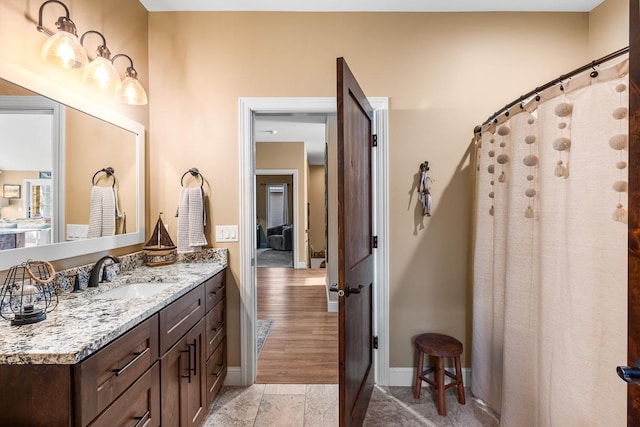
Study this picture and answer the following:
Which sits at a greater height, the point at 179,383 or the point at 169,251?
the point at 169,251

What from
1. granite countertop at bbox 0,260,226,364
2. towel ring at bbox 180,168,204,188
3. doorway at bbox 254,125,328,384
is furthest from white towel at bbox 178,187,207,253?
doorway at bbox 254,125,328,384

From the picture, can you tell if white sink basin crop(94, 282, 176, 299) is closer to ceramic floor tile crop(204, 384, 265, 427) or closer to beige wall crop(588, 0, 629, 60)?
ceramic floor tile crop(204, 384, 265, 427)

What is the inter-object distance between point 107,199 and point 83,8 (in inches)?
42.4

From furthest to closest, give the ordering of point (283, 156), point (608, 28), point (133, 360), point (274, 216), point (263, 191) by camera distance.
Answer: point (274, 216)
point (263, 191)
point (283, 156)
point (608, 28)
point (133, 360)

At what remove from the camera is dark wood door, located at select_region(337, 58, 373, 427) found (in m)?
1.52

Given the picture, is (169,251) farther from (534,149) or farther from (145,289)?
(534,149)

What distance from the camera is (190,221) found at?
87.6 inches

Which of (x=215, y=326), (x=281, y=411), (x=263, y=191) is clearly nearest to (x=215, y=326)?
(x=215, y=326)

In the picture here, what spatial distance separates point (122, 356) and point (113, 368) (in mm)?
53

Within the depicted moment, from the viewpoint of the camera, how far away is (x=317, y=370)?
2.54m

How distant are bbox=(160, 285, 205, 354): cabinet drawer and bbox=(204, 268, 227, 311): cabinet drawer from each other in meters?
0.10

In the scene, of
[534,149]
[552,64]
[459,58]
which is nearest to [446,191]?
[534,149]

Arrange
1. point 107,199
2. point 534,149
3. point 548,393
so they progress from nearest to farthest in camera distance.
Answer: point 548,393 < point 534,149 < point 107,199

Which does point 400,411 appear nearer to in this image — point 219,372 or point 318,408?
point 318,408
